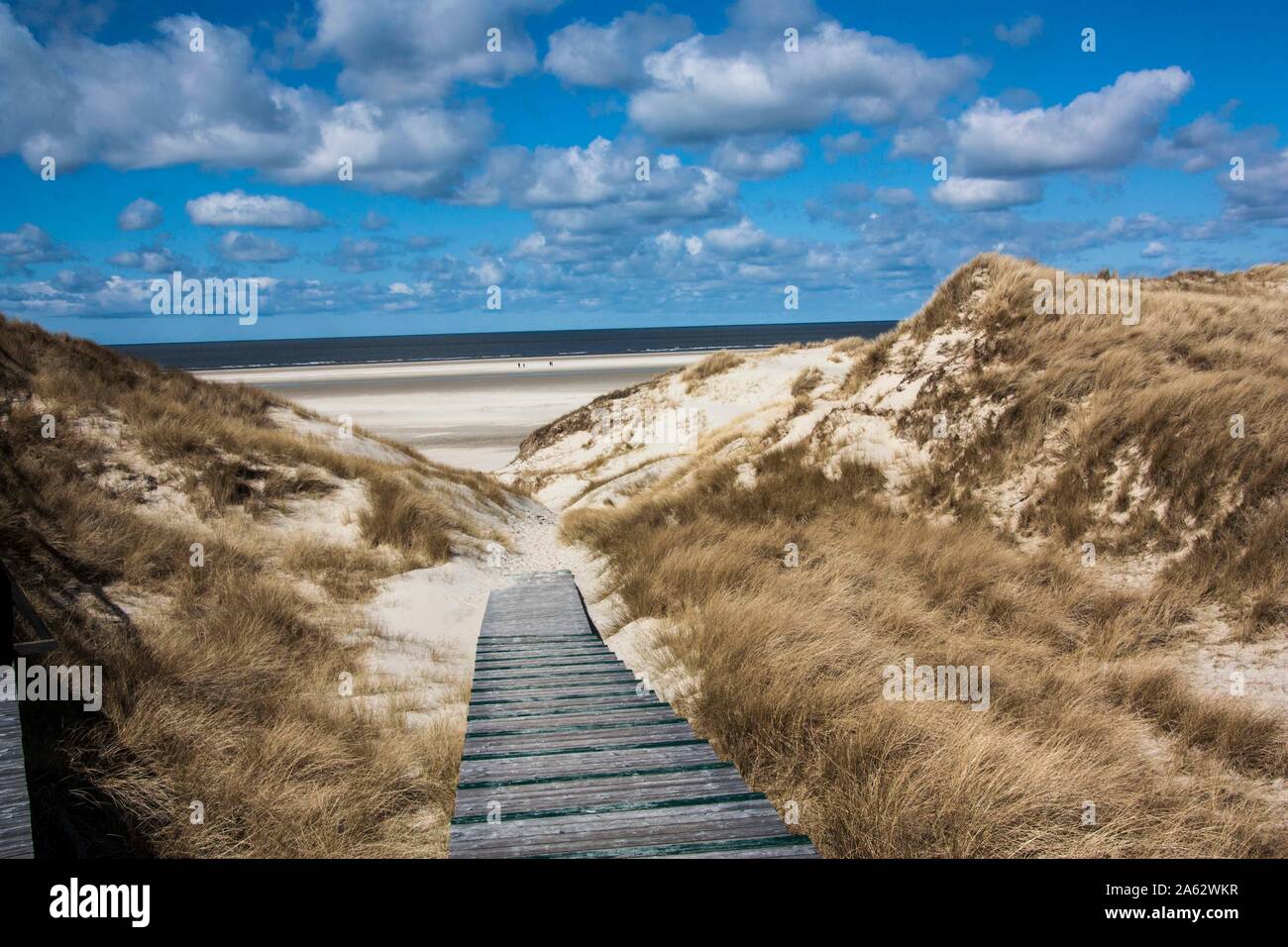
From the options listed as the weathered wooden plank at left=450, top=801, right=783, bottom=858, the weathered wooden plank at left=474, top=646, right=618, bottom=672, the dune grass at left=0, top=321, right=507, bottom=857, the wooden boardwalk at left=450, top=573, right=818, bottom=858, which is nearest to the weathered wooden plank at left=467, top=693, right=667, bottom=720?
the wooden boardwalk at left=450, top=573, right=818, bottom=858

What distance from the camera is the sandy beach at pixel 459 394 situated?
32.1m

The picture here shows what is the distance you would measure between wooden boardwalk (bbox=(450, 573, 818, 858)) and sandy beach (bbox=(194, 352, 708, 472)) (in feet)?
68.7

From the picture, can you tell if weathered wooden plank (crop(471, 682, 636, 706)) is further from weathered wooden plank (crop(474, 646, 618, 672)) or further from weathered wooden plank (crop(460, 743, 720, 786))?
weathered wooden plank (crop(460, 743, 720, 786))

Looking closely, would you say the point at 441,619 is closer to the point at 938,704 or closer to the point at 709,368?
the point at 938,704

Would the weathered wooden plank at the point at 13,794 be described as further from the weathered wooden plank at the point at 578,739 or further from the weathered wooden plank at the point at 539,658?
the weathered wooden plank at the point at 539,658

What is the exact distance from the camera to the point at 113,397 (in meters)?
12.3

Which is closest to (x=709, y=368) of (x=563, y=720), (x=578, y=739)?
(x=563, y=720)

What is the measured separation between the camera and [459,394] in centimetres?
4888

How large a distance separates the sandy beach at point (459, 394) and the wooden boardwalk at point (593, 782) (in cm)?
2095

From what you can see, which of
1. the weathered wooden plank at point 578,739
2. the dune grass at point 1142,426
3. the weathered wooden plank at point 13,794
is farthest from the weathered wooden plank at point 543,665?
the dune grass at point 1142,426

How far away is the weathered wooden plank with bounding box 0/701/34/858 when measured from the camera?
3.01 meters
